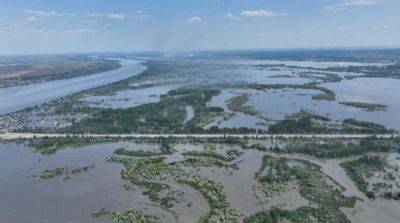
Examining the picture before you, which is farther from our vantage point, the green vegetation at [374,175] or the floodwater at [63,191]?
the green vegetation at [374,175]

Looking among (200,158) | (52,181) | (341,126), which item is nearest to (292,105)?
(341,126)

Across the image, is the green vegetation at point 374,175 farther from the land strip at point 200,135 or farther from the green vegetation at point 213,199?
the green vegetation at point 213,199

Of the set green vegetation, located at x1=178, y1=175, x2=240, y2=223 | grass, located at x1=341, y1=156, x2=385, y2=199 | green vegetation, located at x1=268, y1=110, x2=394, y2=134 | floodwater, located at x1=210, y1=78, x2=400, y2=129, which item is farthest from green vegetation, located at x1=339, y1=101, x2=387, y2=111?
green vegetation, located at x1=178, y1=175, x2=240, y2=223

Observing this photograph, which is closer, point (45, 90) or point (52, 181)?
point (52, 181)

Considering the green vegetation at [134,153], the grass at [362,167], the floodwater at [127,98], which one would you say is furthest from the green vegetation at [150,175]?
the floodwater at [127,98]

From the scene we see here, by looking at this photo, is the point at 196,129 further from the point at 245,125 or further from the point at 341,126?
the point at 341,126

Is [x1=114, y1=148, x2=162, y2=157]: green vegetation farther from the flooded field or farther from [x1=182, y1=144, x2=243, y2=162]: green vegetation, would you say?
[x1=182, y1=144, x2=243, y2=162]: green vegetation
